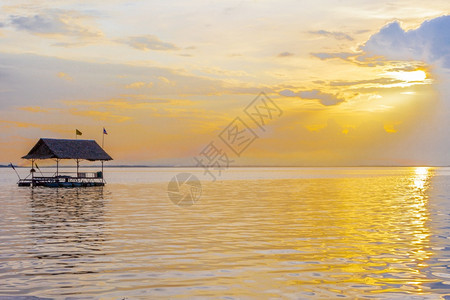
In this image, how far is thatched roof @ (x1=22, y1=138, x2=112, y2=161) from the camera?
61938mm

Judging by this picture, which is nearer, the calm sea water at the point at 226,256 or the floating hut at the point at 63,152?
the calm sea water at the point at 226,256

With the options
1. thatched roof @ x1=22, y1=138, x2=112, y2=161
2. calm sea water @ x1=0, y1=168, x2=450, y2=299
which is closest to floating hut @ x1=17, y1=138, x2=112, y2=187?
thatched roof @ x1=22, y1=138, x2=112, y2=161

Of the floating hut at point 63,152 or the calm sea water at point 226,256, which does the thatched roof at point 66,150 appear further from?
the calm sea water at point 226,256

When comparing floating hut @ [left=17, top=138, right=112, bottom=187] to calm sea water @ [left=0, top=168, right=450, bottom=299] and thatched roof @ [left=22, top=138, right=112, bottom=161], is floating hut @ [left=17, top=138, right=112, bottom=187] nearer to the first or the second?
thatched roof @ [left=22, top=138, right=112, bottom=161]

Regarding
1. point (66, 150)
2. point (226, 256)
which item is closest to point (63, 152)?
point (66, 150)

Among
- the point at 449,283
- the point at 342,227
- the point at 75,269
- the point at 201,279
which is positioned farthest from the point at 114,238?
the point at 449,283

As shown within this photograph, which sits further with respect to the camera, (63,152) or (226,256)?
(63,152)

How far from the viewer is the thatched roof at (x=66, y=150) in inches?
2438

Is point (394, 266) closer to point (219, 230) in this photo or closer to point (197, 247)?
point (197, 247)

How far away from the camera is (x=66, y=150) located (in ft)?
206

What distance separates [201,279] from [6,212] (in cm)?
2287

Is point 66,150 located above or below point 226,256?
above

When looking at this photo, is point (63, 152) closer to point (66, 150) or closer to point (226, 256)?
point (66, 150)

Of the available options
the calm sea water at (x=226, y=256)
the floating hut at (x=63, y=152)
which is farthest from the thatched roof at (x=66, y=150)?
the calm sea water at (x=226, y=256)
